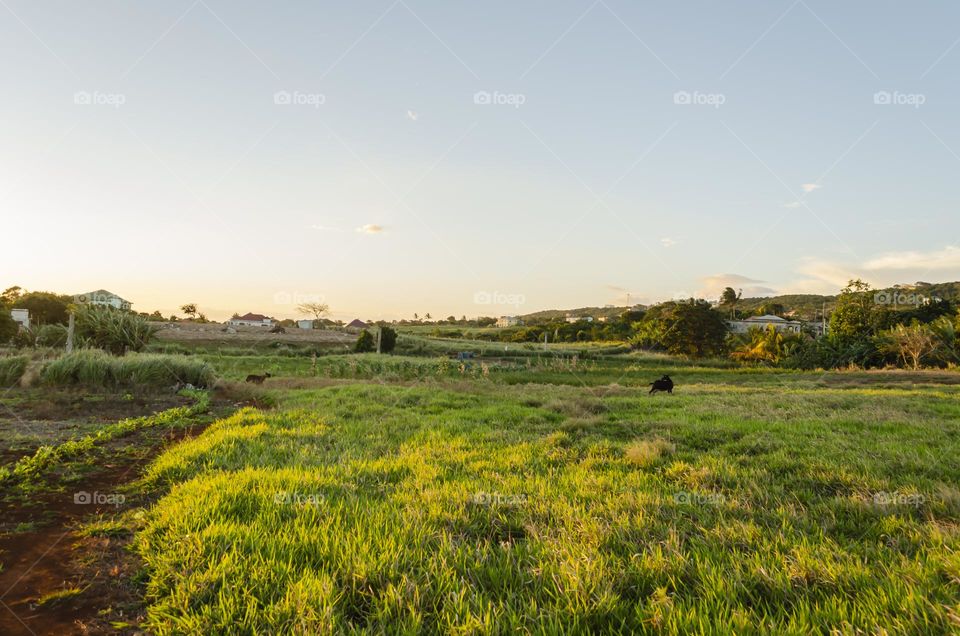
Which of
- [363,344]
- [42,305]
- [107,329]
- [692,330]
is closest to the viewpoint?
[107,329]

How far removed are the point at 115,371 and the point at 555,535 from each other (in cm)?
1666

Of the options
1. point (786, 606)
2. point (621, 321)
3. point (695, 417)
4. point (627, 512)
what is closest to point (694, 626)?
point (786, 606)

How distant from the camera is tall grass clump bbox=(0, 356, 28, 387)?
14.6 m

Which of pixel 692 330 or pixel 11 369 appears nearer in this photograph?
pixel 11 369

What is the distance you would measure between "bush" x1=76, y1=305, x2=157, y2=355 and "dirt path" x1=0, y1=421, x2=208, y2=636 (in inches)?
663

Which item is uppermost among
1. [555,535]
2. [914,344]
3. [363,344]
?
[914,344]

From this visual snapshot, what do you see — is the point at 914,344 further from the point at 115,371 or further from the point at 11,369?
the point at 11,369

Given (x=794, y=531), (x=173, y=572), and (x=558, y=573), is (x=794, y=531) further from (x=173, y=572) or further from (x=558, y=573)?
(x=173, y=572)

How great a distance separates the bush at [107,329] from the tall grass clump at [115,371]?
9.67 feet

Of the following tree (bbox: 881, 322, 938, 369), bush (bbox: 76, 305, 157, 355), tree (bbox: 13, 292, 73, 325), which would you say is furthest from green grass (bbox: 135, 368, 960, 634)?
tree (bbox: 13, 292, 73, 325)

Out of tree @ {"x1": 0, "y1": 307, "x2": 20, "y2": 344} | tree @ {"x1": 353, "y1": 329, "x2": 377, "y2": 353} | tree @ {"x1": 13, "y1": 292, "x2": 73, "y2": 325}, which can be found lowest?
tree @ {"x1": 353, "y1": 329, "x2": 377, "y2": 353}

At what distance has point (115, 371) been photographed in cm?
1480

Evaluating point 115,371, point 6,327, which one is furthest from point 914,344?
point 6,327

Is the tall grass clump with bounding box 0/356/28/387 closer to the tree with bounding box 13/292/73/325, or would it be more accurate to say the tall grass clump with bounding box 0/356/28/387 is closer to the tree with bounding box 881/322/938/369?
the tree with bounding box 13/292/73/325
